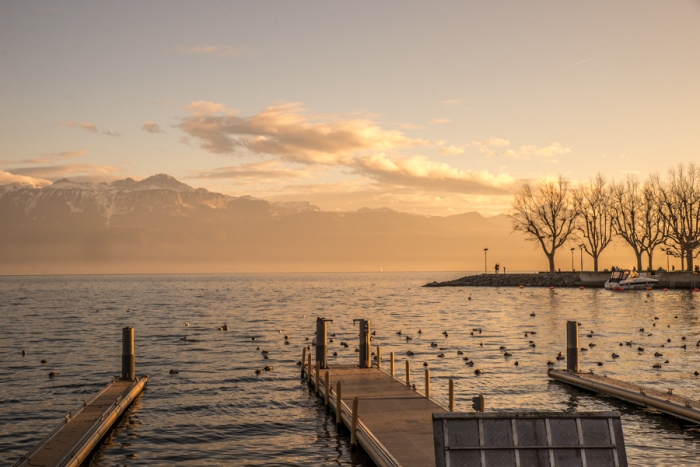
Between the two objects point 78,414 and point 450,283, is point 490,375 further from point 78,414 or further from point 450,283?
point 450,283

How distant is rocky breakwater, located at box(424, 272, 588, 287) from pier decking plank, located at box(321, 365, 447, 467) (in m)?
117

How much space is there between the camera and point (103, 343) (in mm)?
53500

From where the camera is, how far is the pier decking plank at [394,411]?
1762cm

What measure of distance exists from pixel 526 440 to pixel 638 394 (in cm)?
1834

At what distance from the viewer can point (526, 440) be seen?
10.4 m

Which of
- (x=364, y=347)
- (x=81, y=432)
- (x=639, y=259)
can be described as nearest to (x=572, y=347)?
(x=364, y=347)

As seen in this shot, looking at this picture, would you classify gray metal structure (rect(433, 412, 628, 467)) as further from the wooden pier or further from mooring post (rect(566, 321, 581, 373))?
mooring post (rect(566, 321, 581, 373))

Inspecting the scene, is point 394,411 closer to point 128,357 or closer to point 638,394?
point 638,394

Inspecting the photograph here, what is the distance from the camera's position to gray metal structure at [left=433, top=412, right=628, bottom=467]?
33.9 feet

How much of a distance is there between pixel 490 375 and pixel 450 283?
473 ft

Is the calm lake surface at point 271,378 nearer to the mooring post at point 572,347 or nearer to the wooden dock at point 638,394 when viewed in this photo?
the wooden dock at point 638,394

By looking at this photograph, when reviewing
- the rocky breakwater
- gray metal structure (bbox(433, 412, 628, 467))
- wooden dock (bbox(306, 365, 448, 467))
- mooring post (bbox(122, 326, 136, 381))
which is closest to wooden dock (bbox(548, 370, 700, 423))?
wooden dock (bbox(306, 365, 448, 467))


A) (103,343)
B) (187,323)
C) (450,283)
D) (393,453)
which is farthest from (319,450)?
(450,283)

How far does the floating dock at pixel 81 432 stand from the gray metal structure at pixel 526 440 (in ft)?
38.9
